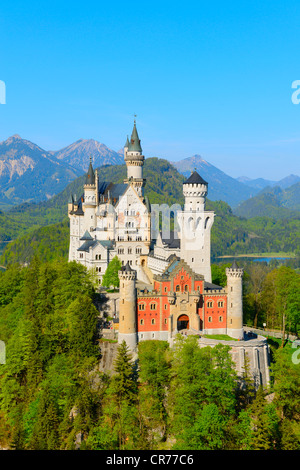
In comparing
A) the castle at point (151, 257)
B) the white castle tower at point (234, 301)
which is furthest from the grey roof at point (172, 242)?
the white castle tower at point (234, 301)

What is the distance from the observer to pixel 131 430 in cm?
5303

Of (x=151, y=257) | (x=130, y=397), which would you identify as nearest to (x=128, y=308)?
(x=130, y=397)

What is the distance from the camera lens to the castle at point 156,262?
2461 inches

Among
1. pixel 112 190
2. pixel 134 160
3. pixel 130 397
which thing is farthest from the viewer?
pixel 134 160

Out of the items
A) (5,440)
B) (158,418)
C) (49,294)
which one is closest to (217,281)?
(49,294)

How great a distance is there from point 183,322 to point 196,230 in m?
15.1

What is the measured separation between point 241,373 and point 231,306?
8.52 m

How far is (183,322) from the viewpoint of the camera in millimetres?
65312

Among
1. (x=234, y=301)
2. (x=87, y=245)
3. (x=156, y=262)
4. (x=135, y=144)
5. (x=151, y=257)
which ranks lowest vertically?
(x=234, y=301)

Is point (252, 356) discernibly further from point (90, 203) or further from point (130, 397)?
point (90, 203)

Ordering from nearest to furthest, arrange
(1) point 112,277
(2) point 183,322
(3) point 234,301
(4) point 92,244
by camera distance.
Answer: (3) point 234,301
(2) point 183,322
(1) point 112,277
(4) point 92,244

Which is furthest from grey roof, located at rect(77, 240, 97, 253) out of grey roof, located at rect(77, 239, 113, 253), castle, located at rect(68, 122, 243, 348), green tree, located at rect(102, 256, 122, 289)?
green tree, located at rect(102, 256, 122, 289)
